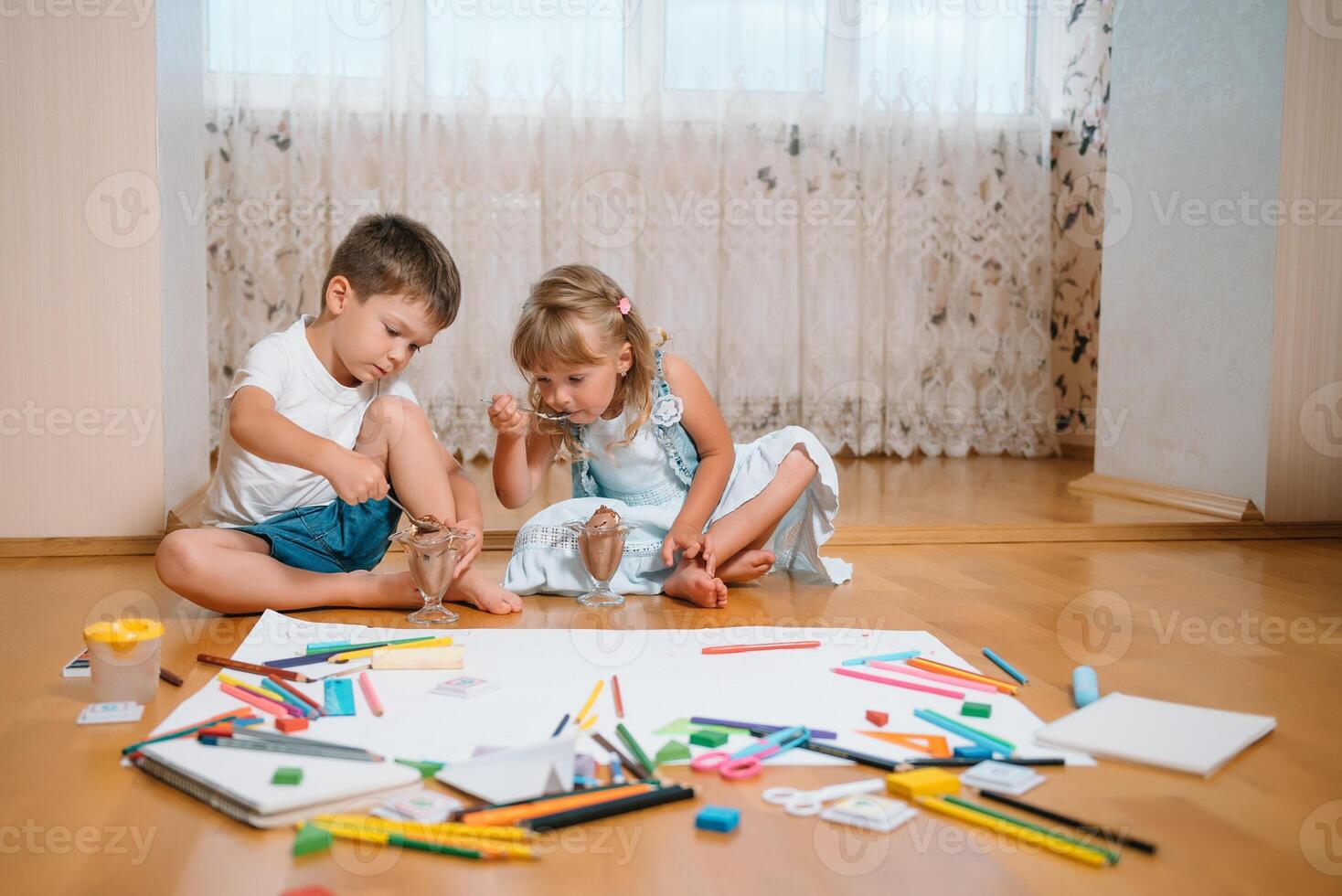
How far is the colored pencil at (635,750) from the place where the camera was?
0.87 m

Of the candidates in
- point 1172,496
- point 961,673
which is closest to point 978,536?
point 1172,496

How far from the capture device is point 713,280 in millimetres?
3201

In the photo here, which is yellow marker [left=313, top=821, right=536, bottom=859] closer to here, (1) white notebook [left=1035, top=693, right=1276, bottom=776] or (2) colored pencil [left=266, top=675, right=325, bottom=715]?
(2) colored pencil [left=266, top=675, right=325, bottom=715]

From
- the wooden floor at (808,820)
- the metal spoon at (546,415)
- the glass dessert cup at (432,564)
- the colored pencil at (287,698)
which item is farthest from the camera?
the metal spoon at (546,415)

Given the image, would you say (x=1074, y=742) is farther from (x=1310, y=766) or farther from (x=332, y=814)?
(x=332, y=814)

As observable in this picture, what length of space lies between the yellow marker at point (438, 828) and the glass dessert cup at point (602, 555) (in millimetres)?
730

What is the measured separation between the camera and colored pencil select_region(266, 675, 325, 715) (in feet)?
3.28

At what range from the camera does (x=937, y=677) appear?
3.73 feet

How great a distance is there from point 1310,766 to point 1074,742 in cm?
19

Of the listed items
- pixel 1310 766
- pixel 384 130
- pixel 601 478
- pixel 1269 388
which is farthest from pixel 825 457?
pixel 384 130

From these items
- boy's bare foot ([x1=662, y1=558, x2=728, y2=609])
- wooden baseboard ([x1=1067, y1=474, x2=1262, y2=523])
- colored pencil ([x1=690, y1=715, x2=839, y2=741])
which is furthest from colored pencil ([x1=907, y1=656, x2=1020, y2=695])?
wooden baseboard ([x1=1067, y1=474, x2=1262, y2=523])

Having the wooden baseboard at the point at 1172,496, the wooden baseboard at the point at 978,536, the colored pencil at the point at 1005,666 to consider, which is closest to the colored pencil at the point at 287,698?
the colored pencil at the point at 1005,666

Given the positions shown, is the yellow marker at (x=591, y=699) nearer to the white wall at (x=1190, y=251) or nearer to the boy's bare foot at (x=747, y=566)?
the boy's bare foot at (x=747, y=566)

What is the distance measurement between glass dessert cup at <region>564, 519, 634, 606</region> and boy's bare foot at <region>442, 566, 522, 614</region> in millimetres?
102
